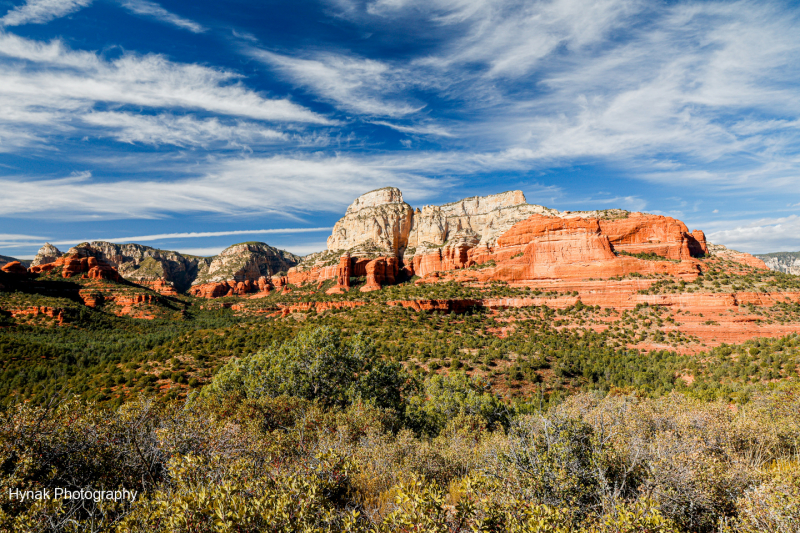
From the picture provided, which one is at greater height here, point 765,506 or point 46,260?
point 46,260

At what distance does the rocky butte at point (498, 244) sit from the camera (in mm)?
69000

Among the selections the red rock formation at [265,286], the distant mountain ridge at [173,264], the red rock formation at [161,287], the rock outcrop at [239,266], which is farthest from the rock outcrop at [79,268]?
the rock outcrop at [239,266]

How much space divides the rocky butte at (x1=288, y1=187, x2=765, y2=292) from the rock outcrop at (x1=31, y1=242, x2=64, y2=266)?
120262mm

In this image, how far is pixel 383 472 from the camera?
1113cm

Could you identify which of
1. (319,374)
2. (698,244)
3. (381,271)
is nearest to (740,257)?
(698,244)

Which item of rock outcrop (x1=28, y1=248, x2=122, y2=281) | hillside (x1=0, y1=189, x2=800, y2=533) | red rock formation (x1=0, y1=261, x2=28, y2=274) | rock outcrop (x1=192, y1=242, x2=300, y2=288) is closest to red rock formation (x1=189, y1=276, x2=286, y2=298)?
rock outcrop (x1=192, y1=242, x2=300, y2=288)

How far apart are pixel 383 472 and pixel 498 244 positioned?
8365 cm

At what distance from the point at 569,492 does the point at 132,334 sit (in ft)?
264

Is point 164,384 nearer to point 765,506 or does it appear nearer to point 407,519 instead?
point 407,519

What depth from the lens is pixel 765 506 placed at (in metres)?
7.56

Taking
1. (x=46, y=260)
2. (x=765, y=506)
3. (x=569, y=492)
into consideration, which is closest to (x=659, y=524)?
(x=569, y=492)

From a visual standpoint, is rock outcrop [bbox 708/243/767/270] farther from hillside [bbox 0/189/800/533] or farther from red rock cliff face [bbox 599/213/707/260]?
red rock cliff face [bbox 599/213/707/260]

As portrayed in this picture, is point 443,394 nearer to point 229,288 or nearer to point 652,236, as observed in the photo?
point 652,236

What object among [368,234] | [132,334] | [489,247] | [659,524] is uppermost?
[368,234]
